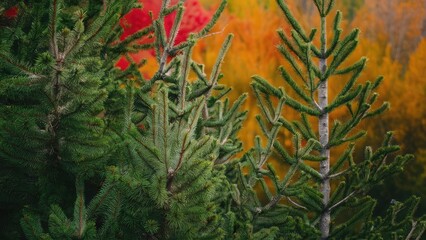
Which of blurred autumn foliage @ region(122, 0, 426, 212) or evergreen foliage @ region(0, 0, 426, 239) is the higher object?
blurred autumn foliage @ region(122, 0, 426, 212)

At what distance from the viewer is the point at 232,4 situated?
A: 26.6 meters

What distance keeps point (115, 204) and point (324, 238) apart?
204 centimetres

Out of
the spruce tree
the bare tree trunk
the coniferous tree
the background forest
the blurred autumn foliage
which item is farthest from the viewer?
the background forest

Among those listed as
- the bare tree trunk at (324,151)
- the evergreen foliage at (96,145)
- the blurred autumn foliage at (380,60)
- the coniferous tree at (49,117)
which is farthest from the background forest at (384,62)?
the coniferous tree at (49,117)

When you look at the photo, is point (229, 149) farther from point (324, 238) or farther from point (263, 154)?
point (324, 238)

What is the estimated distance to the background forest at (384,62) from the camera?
1636 centimetres

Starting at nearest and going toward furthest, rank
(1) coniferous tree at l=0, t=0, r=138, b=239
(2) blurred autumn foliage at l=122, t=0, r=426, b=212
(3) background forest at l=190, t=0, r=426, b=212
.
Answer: (1) coniferous tree at l=0, t=0, r=138, b=239, (2) blurred autumn foliage at l=122, t=0, r=426, b=212, (3) background forest at l=190, t=0, r=426, b=212

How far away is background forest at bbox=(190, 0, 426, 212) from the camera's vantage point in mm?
16359

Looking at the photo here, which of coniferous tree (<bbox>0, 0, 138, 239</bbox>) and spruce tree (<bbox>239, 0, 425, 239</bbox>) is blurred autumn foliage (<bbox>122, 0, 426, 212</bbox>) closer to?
spruce tree (<bbox>239, 0, 425, 239</bbox>)

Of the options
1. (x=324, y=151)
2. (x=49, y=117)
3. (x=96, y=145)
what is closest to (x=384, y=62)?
(x=324, y=151)

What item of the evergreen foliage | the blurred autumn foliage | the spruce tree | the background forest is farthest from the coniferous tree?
the background forest

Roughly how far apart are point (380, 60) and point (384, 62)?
5.92 feet

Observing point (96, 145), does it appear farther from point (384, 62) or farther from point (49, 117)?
point (384, 62)

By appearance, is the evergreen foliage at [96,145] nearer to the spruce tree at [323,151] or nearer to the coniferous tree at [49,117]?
the coniferous tree at [49,117]
